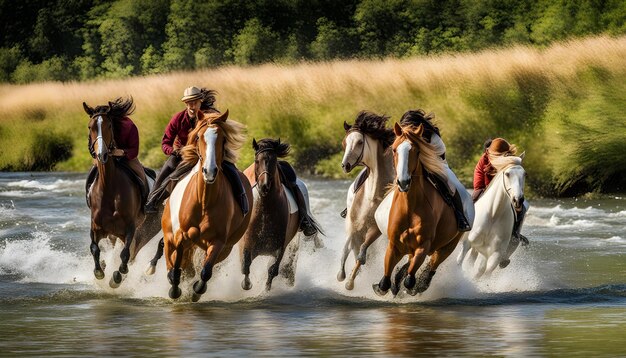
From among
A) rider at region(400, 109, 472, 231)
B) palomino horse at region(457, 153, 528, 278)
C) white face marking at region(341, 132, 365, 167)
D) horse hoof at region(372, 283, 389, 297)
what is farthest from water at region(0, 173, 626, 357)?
white face marking at region(341, 132, 365, 167)

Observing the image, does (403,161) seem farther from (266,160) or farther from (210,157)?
(266,160)

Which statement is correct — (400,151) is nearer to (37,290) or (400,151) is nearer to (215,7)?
(37,290)

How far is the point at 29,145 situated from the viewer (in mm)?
33906

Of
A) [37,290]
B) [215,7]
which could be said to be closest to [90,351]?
[37,290]

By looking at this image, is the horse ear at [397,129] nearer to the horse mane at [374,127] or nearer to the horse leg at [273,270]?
the horse mane at [374,127]

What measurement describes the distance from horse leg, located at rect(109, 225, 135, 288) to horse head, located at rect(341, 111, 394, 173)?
7.22 feet

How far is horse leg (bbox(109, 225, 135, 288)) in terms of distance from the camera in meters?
14.0

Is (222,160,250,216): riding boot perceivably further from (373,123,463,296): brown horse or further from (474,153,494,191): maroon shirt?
(474,153,494,191): maroon shirt

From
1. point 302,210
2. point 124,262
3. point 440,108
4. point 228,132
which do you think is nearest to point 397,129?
point 228,132

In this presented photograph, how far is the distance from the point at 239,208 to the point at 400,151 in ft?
5.16

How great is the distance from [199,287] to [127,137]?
2208mm

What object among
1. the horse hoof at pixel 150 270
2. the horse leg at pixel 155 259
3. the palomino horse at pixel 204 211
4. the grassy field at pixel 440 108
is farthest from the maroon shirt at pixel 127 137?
the grassy field at pixel 440 108

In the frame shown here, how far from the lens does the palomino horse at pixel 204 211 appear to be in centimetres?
1279

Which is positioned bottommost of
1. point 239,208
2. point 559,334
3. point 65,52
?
point 559,334
